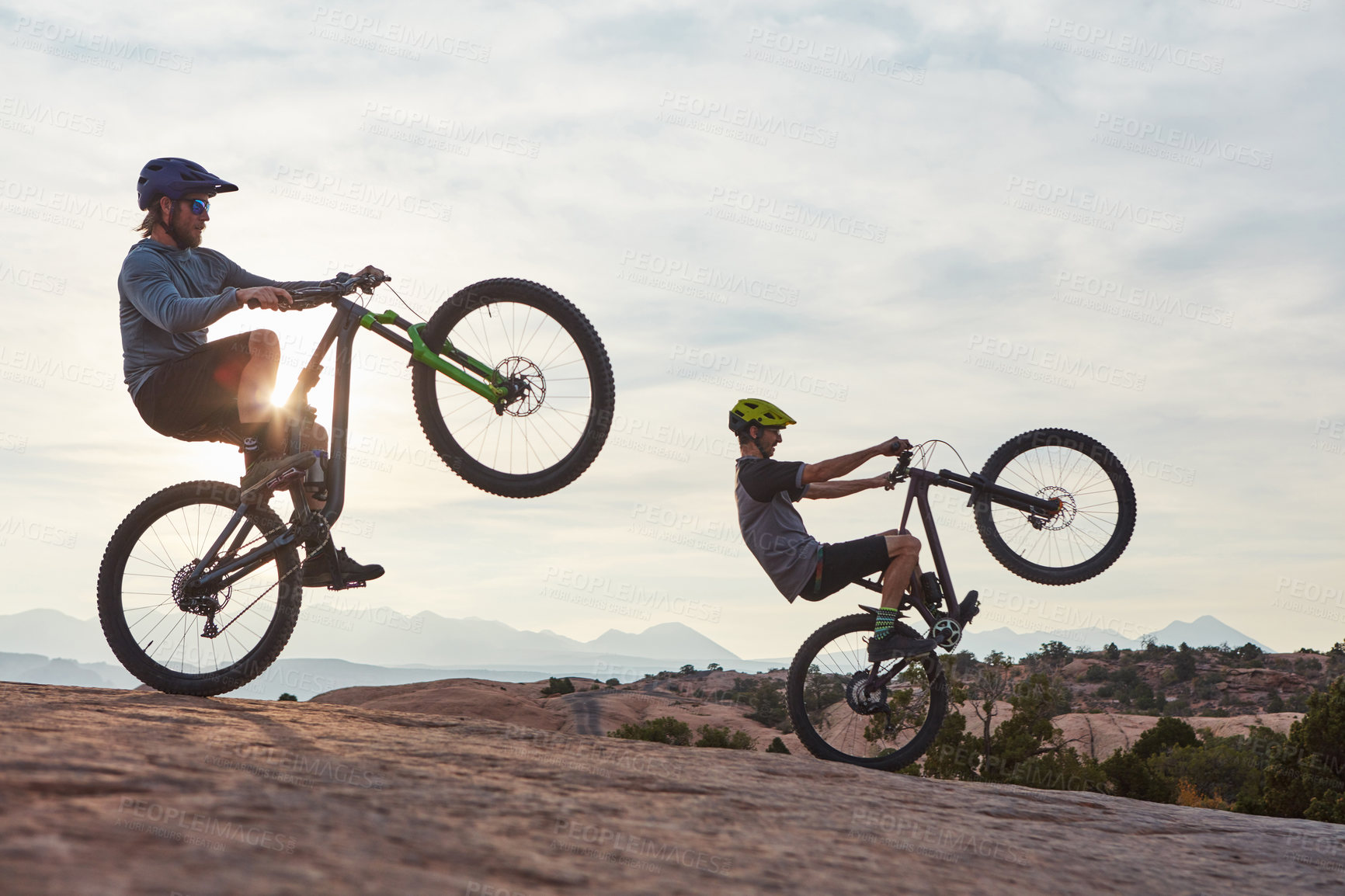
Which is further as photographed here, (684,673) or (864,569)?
(684,673)

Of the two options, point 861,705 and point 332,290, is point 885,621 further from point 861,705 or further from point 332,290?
point 332,290

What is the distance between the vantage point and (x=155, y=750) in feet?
12.0

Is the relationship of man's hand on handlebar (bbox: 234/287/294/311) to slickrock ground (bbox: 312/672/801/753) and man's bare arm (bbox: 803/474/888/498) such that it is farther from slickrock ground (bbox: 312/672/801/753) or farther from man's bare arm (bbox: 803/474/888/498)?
slickrock ground (bbox: 312/672/801/753)

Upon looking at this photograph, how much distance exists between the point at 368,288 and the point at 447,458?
140cm

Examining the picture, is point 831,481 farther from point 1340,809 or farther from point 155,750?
point 1340,809

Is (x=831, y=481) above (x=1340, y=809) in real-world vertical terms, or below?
above

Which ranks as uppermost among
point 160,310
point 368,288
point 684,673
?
point 368,288

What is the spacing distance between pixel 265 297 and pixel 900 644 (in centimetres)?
531

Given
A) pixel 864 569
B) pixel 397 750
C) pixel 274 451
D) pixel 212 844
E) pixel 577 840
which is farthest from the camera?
pixel 864 569

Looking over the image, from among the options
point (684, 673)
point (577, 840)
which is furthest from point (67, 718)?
point (684, 673)

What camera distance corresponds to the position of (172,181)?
6.80m

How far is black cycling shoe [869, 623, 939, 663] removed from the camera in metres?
7.21

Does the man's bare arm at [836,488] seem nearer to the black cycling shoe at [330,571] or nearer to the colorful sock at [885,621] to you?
the colorful sock at [885,621]

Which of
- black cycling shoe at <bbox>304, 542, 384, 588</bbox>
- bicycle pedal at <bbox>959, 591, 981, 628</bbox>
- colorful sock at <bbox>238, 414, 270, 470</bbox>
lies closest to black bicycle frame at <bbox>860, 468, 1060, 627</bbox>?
bicycle pedal at <bbox>959, 591, 981, 628</bbox>
